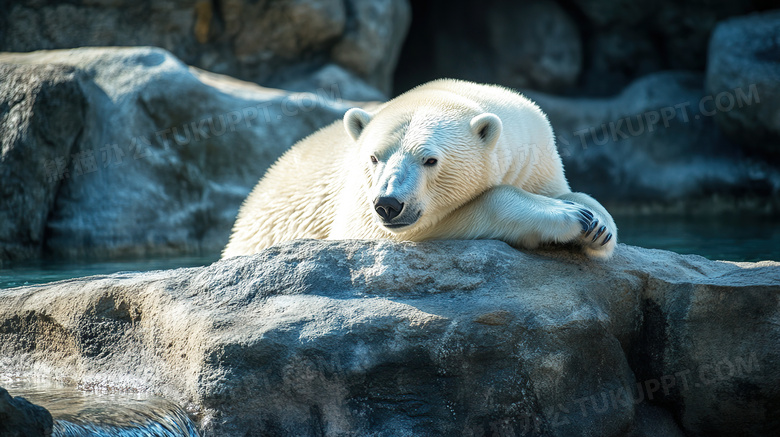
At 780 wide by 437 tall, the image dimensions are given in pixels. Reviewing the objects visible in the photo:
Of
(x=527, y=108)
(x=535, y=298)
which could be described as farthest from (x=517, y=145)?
(x=535, y=298)

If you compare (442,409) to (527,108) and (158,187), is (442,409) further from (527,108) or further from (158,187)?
(158,187)

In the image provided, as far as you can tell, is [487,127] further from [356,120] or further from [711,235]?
[711,235]

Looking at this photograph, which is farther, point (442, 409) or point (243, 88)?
point (243, 88)

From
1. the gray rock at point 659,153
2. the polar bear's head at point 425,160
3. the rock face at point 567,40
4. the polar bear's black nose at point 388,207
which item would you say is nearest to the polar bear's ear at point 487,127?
the polar bear's head at point 425,160

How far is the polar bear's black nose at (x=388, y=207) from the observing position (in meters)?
3.18

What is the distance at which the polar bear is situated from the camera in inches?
129

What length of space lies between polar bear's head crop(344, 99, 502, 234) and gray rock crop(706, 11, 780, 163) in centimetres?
696

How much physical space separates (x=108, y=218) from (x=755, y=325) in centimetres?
591

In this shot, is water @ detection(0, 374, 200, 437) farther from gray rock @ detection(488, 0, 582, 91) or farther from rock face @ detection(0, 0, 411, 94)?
gray rock @ detection(488, 0, 582, 91)

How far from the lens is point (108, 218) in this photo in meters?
7.16

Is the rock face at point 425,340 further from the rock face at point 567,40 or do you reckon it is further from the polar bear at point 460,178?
the rock face at point 567,40

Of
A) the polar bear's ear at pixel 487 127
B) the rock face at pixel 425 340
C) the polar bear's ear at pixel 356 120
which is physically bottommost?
the rock face at pixel 425 340

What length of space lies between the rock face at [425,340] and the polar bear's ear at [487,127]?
0.55 m

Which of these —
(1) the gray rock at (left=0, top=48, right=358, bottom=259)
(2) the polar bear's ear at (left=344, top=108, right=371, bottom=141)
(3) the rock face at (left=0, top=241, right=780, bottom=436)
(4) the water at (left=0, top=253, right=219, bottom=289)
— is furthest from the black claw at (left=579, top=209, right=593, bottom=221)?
(1) the gray rock at (left=0, top=48, right=358, bottom=259)
